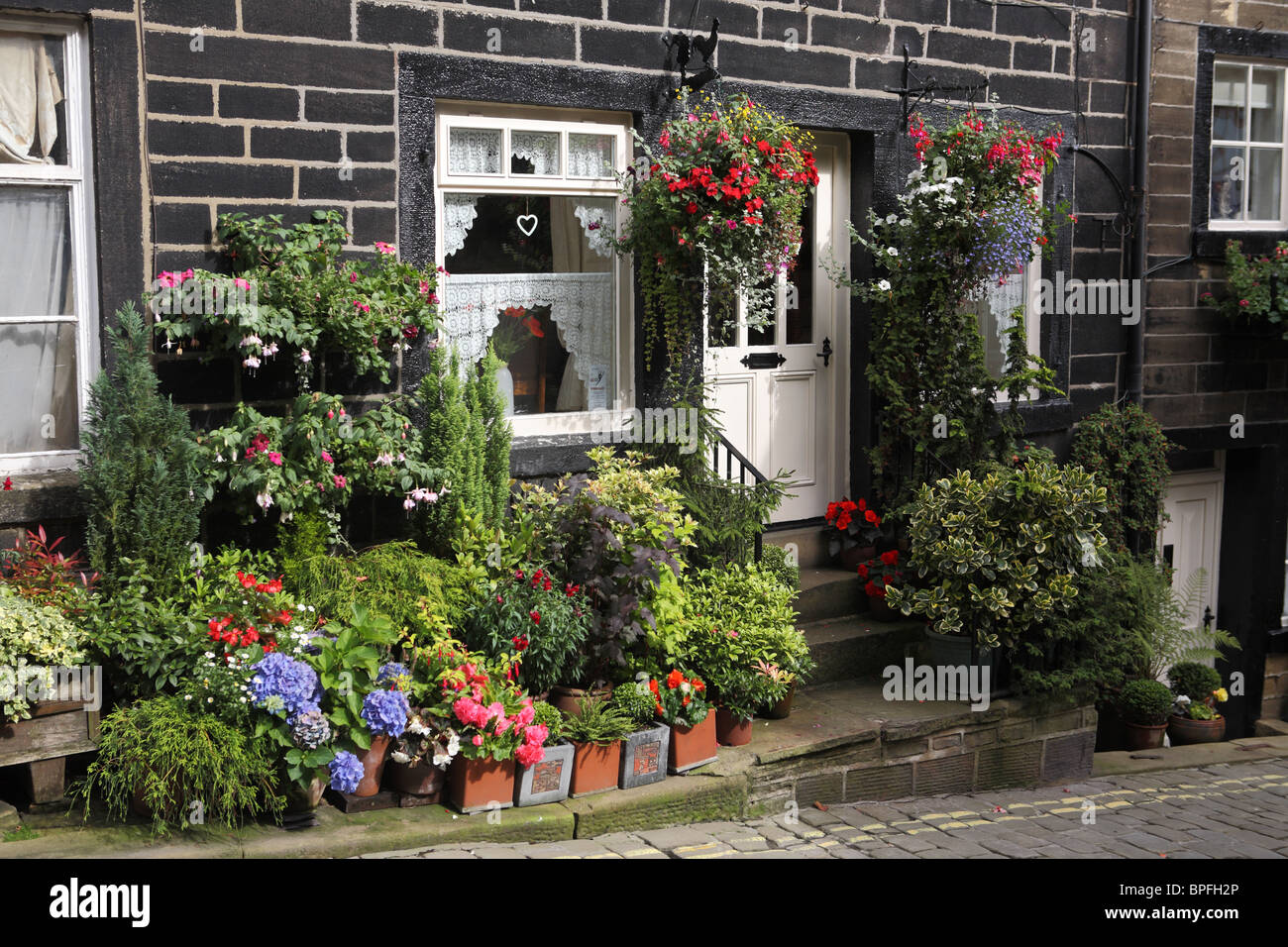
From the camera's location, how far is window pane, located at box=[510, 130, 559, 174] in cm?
Result: 699

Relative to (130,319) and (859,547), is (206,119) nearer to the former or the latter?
(130,319)

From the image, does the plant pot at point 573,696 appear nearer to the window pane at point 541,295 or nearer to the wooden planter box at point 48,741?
the window pane at point 541,295

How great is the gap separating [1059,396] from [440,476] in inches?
196

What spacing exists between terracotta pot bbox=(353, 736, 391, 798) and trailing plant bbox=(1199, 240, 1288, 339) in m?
7.36

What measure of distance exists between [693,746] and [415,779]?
4.48ft

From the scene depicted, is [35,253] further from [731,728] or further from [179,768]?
[731,728]

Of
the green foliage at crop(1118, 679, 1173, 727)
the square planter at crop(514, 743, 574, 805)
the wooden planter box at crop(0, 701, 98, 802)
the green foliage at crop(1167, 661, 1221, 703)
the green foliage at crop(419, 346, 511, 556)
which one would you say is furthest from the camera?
A: the green foliage at crop(1167, 661, 1221, 703)

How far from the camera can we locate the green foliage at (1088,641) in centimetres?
747

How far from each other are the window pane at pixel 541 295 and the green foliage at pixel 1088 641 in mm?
2901

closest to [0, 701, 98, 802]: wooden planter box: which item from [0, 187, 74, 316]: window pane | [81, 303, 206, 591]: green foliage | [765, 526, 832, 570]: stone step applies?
[81, 303, 206, 591]: green foliage

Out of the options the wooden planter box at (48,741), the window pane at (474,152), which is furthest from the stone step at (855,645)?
the wooden planter box at (48,741)

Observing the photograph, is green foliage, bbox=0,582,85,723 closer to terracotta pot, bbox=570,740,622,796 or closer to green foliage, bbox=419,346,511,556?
green foliage, bbox=419,346,511,556

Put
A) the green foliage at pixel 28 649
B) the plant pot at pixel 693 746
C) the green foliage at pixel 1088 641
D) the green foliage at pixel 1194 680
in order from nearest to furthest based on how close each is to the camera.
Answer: the green foliage at pixel 28 649 → the plant pot at pixel 693 746 → the green foliage at pixel 1088 641 → the green foliage at pixel 1194 680
